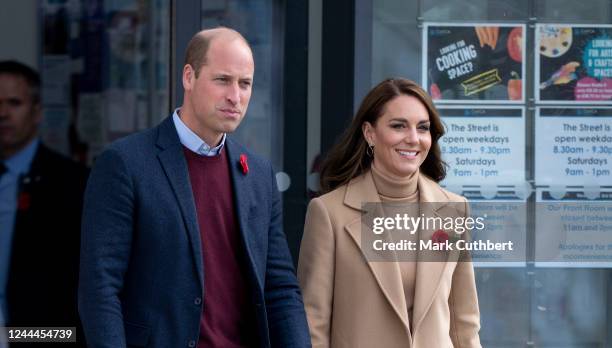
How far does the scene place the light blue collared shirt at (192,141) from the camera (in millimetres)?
3592

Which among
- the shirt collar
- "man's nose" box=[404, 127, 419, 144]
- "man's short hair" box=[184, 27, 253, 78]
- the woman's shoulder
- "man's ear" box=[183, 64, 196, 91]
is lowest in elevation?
the woman's shoulder

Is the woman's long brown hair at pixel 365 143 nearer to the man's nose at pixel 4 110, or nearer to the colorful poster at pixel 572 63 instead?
the colorful poster at pixel 572 63

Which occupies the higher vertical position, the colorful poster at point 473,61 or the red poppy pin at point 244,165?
the colorful poster at point 473,61

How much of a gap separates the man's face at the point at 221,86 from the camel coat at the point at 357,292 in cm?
67

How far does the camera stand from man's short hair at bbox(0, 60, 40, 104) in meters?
5.25

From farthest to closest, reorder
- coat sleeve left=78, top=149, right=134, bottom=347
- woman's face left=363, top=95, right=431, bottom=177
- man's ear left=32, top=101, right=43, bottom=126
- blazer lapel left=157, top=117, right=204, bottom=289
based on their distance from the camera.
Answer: man's ear left=32, top=101, right=43, bottom=126 < woman's face left=363, top=95, right=431, bottom=177 < blazer lapel left=157, top=117, right=204, bottom=289 < coat sleeve left=78, top=149, right=134, bottom=347

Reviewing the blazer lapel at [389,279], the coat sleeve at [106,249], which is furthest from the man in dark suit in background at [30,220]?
the coat sleeve at [106,249]

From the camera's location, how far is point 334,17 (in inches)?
219

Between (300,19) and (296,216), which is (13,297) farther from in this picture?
(300,19)

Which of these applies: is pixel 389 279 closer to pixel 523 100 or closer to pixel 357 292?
pixel 357 292

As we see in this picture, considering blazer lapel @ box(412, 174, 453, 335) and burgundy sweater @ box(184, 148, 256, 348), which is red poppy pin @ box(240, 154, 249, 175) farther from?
blazer lapel @ box(412, 174, 453, 335)

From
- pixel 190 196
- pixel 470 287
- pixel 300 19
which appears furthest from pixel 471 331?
pixel 300 19

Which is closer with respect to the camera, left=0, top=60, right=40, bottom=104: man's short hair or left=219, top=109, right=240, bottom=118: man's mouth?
left=219, top=109, right=240, bottom=118: man's mouth

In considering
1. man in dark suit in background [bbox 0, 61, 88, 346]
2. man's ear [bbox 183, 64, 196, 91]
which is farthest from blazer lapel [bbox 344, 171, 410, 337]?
man in dark suit in background [bbox 0, 61, 88, 346]
